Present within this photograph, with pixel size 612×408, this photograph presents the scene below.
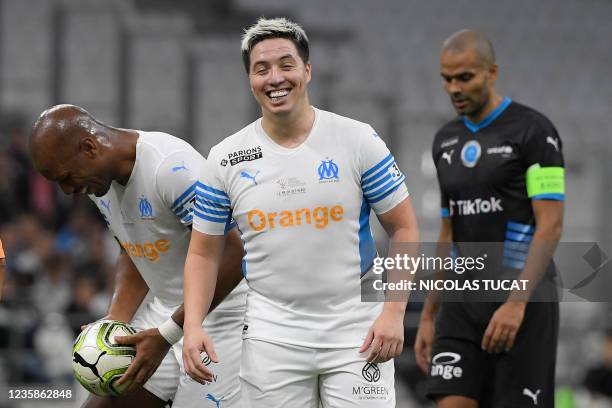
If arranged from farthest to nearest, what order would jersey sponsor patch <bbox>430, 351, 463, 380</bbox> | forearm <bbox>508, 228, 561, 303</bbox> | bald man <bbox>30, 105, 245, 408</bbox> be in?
jersey sponsor patch <bbox>430, 351, 463, 380</bbox>, forearm <bbox>508, 228, 561, 303</bbox>, bald man <bbox>30, 105, 245, 408</bbox>

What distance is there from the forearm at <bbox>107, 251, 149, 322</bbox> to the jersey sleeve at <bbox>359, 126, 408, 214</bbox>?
142 centimetres

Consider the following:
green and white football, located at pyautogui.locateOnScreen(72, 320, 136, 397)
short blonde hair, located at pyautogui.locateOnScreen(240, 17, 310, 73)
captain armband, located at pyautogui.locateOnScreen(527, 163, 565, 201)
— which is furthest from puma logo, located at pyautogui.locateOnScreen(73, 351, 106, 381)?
captain armband, located at pyautogui.locateOnScreen(527, 163, 565, 201)

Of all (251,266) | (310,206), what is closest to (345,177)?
(310,206)

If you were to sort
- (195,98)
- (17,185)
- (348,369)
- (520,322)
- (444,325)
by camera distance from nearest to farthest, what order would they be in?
(348,369) < (520,322) < (444,325) < (17,185) < (195,98)

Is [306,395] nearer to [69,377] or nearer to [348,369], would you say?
[348,369]

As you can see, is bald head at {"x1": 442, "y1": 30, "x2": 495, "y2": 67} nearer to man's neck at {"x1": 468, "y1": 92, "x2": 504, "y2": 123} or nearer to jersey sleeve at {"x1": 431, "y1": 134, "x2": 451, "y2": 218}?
man's neck at {"x1": 468, "y1": 92, "x2": 504, "y2": 123}

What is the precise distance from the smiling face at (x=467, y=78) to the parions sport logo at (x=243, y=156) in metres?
1.31

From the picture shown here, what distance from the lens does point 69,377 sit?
855 cm

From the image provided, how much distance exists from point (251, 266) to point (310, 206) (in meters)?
0.35

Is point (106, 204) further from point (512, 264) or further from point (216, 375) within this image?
point (512, 264)

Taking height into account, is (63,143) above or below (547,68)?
below

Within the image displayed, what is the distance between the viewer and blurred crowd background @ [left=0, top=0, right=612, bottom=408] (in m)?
9.38
